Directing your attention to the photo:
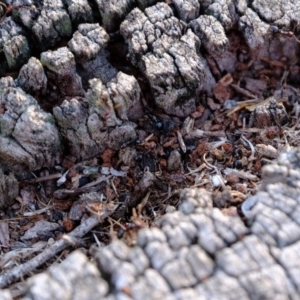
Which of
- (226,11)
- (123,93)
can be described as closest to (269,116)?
(226,11)

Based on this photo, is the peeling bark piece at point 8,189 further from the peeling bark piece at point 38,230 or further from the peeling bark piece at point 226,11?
the peeling bark piece at point 226,11

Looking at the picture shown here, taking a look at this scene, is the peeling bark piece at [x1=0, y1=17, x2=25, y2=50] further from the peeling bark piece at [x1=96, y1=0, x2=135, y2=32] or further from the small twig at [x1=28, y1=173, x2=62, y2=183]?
the small twig at [x1=28, y1=173, x2=62, y2=183]

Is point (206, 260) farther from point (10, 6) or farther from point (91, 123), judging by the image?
point (10, 6)

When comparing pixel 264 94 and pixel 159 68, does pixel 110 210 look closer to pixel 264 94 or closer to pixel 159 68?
pixel 159 68

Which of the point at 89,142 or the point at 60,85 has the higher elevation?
the point at 60,85

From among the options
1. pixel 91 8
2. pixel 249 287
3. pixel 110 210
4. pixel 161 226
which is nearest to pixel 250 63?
pixel 91 8

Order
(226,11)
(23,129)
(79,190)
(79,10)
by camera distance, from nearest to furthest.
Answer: (23,129) → (79,190) → (79,10) → (226,11)
